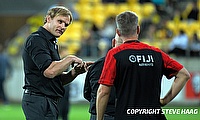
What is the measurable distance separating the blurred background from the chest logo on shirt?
1214cm

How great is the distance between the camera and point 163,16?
74.1 ft

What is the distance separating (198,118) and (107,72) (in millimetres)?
5135

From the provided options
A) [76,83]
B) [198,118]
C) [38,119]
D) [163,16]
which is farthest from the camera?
[163,16]

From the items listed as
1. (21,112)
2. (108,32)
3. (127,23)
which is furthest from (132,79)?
(108,32)

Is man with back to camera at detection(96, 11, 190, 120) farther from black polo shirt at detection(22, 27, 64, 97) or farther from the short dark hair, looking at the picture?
black polo shirt at detection(22, 27, 64, 97)

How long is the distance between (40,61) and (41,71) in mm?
141

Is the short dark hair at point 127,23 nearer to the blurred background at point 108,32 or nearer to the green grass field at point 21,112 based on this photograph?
the green grass field at point 21,112

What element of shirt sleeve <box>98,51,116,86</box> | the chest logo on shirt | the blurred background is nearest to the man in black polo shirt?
shirt sleeve <box>98,51,116,86</box>

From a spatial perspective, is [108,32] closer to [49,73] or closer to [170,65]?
[49,73]

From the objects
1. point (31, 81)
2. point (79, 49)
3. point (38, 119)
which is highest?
point (79, 49)

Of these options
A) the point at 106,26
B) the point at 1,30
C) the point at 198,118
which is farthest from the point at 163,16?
the point at 198,118

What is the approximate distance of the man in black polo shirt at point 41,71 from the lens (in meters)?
6.55

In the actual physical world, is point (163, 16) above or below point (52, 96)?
above

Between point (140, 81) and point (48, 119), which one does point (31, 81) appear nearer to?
point (48, 119)
